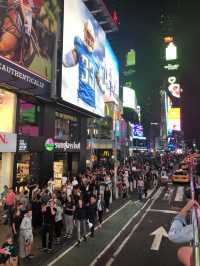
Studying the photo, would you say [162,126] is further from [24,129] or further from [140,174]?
[24,129]

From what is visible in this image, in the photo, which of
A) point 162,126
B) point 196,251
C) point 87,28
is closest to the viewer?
point 196,251

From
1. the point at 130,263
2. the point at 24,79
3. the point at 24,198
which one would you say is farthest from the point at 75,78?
the point at 130,263

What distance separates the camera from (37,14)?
19.5 m

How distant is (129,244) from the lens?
12352 millimetres

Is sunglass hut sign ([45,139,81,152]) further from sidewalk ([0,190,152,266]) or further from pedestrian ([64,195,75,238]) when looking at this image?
pedestrian ([64,195,75,238])

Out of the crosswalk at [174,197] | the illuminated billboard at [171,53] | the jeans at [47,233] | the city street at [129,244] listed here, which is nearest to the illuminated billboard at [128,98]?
the crosswalk at [174,197]

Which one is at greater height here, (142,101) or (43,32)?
(142,101)

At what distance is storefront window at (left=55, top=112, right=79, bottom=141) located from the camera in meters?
26.5

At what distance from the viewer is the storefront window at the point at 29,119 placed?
20.3 metres

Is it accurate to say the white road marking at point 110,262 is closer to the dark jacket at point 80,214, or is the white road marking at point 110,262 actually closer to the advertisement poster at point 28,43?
the dark jacket at point 80,214

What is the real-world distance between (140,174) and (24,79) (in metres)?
15.4

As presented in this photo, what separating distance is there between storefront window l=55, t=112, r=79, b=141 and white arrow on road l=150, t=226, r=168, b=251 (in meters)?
13.6

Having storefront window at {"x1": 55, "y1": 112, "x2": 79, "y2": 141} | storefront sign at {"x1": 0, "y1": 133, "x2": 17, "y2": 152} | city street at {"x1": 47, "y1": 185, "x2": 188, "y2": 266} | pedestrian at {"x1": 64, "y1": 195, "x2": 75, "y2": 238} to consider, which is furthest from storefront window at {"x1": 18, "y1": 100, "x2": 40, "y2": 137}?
pedestrian at {"x1": 64, "y1": 195, "x2": 75, "y2": 238}

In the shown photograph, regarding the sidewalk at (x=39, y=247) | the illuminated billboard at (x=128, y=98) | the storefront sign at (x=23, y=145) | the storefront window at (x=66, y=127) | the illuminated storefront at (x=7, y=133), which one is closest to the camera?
the sidewalk at (x=39, y=247)
